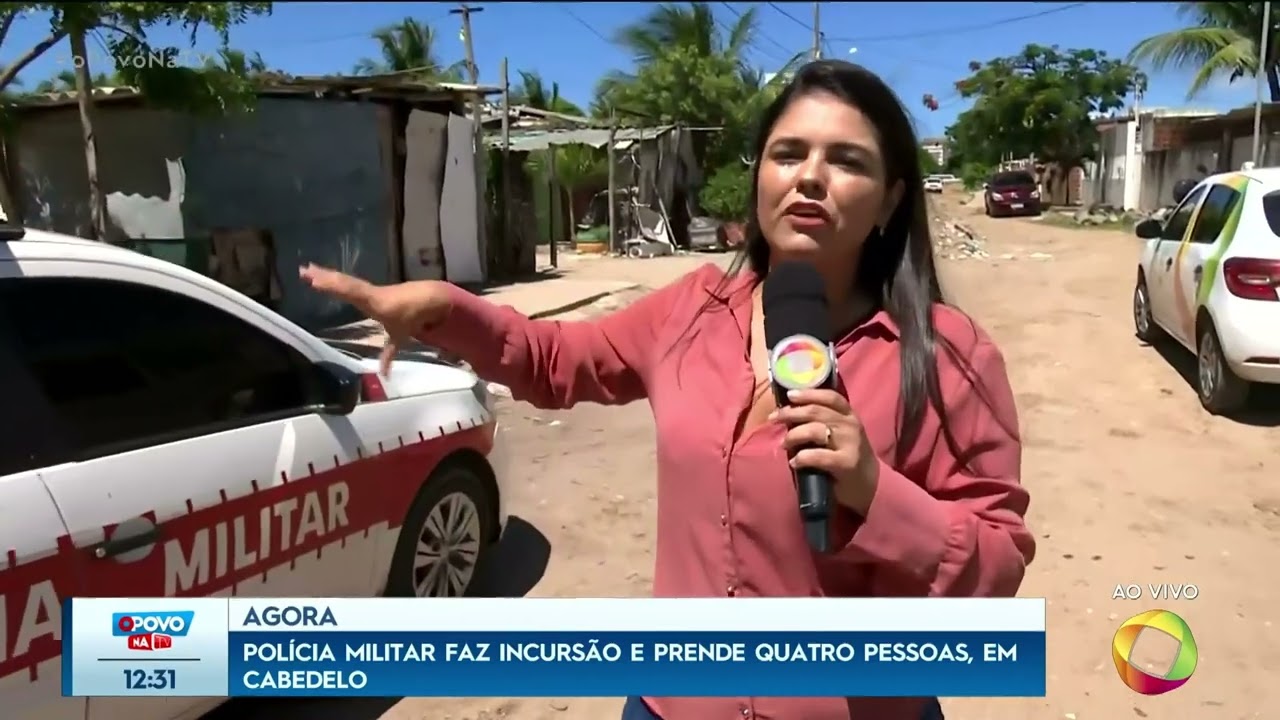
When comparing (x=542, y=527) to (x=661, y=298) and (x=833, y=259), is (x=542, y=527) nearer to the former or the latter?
(x=661, y=298)

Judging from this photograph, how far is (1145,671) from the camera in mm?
3355

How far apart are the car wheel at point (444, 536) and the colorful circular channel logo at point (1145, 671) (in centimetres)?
240

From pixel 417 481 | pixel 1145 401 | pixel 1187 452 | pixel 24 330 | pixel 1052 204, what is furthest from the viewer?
pixel 1052 204

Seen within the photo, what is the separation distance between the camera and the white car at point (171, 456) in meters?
2.35

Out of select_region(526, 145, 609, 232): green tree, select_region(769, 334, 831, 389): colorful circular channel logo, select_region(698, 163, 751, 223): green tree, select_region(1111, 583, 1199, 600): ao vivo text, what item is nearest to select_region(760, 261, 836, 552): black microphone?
select_region(769, 334, 831, 389): colorful circular channel logo

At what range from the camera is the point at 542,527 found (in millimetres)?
5242

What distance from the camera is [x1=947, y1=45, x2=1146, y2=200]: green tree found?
3625cm

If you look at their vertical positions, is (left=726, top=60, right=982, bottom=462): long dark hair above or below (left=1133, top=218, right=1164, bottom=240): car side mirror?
above

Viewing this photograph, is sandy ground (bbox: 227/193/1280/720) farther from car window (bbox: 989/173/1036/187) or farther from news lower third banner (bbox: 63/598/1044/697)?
car window (bbox: 989/173/1036/187)

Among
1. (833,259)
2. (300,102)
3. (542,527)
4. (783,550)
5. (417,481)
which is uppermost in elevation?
(300,102)

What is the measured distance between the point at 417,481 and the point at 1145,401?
5.50 metres

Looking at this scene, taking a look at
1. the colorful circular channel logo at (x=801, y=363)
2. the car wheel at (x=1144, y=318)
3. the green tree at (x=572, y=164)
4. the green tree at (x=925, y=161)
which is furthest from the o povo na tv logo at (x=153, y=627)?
the green tree at (x=572, y=164)

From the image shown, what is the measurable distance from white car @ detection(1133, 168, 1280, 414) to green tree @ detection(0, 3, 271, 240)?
629 centimetres

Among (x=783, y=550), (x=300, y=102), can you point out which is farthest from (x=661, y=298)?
(x=300, y=102)
